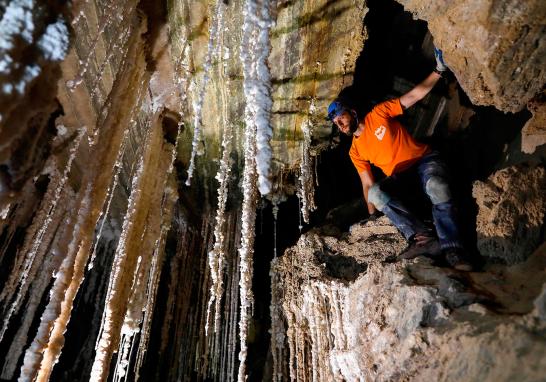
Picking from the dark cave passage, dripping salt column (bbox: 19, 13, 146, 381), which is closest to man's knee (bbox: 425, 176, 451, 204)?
the dark cave passage

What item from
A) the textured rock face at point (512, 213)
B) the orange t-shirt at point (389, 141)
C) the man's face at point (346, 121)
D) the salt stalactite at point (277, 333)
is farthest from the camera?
the salt stalactite at point (277, 333)

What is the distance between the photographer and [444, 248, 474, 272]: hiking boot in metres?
2.59

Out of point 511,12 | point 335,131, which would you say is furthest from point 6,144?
point 335,131

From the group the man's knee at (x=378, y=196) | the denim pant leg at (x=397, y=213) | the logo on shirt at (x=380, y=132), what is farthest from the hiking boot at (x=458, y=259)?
the logo on shirt at (x=380, y=132)

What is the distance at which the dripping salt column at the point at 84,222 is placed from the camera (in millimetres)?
2568

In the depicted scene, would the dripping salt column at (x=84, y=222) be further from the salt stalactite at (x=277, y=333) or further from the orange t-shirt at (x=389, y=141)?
the salt stalactite at (x=277, y=333)

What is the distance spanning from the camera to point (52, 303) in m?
2.57

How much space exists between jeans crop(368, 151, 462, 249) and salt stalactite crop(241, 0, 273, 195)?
158 cm

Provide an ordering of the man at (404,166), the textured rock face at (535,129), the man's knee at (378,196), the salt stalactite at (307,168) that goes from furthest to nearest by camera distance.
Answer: the salt stalactite at (307,168), the man's knee at (378,196), the man at (404,166), the textured rock face at (535,129)

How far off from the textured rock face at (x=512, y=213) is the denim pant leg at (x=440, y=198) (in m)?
0.20

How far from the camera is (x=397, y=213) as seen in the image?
3.38 meters

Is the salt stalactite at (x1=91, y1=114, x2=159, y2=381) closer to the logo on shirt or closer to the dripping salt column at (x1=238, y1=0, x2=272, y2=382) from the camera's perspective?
the dripping salt column at (x1=238, y1=0, x2=272, y2=382)

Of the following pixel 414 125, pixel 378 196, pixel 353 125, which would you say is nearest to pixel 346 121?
pixel 353 125

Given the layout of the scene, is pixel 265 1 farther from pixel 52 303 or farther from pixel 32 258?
pixel 32 258
